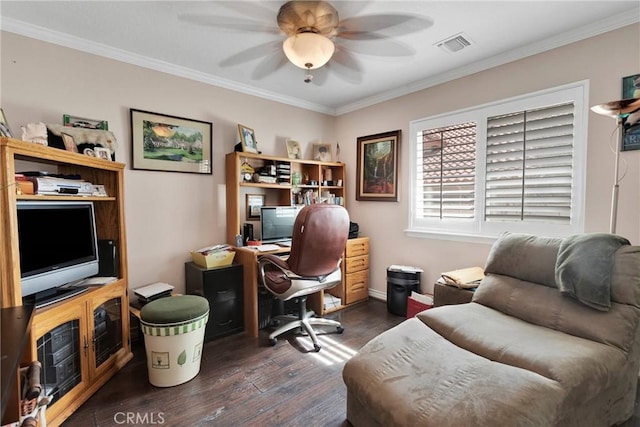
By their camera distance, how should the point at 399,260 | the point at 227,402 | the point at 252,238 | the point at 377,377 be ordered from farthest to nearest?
the point at 399,260, the point at 252,238, the point at 227,402, the point at 377,377

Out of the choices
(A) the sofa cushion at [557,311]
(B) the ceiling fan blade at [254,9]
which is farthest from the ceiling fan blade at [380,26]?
(A) the sofa cushion at [557,311]

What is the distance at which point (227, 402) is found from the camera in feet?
5.93

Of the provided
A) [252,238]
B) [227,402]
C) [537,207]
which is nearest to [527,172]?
[537,207]

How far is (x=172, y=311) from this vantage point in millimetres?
1957

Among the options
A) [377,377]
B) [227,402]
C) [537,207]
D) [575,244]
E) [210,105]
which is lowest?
[227,402]

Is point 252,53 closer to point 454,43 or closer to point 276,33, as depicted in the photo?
point 276,33

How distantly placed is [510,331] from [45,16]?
11.8ft

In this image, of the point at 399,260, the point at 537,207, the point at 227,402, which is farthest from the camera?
the point at 399,260

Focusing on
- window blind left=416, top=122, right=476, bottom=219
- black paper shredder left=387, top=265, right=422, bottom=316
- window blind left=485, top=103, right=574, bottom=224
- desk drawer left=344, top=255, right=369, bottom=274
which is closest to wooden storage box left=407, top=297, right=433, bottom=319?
black paper shredder left=387, top=265, right=422, bottom=316

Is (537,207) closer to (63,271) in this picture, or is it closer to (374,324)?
(374,324)

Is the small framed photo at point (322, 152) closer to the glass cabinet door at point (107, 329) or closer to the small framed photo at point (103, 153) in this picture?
the small framed photo at point (103, 153)

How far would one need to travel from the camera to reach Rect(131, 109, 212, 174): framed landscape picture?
2.65 m

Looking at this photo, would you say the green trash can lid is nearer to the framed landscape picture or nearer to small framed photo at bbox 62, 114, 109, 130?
the framed landscape picture

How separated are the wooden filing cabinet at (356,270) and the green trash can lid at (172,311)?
5.62ft
